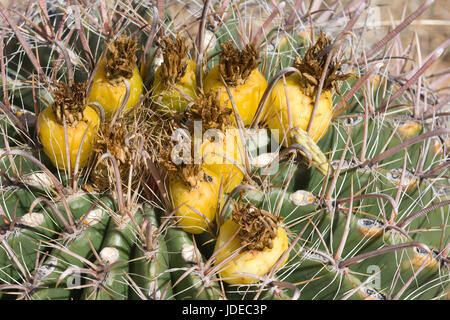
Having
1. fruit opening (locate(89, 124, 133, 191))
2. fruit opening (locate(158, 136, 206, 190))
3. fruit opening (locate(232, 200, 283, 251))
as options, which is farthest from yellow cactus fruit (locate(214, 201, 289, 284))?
fruit opening (locate(89, 124, 133, 191))

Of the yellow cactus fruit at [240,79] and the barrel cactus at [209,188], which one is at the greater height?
the yellow cactus fruit at [240,79]

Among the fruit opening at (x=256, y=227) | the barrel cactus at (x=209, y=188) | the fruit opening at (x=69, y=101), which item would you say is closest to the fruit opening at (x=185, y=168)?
the barrel cactus at (x=209, y=188)

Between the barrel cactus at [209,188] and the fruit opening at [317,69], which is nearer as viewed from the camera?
the barrel cactus at [209,188]

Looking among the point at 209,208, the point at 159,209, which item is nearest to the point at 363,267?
the point at 209,208

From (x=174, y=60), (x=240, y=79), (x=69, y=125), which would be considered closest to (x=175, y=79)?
(x=174, y=60)

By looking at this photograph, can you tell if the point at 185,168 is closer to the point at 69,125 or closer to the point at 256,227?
the point at 256,227

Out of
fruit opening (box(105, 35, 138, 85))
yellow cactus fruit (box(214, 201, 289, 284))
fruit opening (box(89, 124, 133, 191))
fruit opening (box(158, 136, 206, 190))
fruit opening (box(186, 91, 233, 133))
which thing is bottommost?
yellow cactus fruit (box(214, 201, 289, 284))

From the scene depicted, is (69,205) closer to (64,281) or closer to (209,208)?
(64,281)

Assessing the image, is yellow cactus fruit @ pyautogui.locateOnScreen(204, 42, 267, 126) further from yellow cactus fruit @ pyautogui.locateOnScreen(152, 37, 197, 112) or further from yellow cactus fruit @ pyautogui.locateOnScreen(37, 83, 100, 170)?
yellow cactus fruit @ pyautogui.locateOnScreen(37, 83, 100, 170)

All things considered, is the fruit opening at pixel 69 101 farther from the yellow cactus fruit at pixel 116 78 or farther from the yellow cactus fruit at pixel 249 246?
the yellow cactus fruit at pixel 249 246
